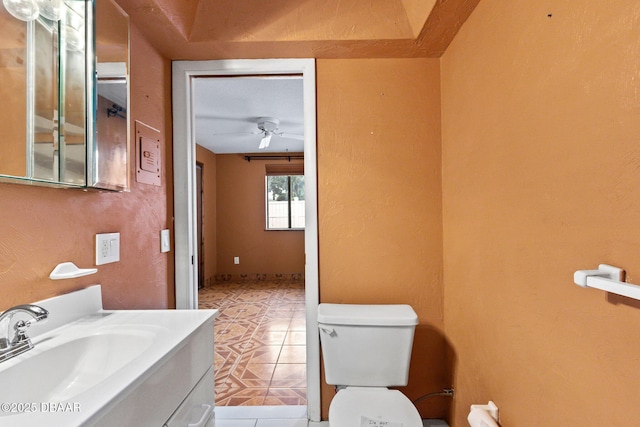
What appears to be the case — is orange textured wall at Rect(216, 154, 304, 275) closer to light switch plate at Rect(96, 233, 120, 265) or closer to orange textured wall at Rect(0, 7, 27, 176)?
light switch plate at Rect(96, 233, 120, 265)

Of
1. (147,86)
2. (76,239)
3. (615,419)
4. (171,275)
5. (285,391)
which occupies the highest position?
(147,86)

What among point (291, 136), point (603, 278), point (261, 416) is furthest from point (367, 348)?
point (291, 136)

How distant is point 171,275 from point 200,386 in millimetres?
774

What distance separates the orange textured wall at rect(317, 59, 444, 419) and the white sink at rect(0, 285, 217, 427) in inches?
32.6

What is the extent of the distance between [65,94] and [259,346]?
2275mm

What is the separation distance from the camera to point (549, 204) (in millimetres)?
810

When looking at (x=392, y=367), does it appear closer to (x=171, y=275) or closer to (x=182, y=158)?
(x=171, y=275)

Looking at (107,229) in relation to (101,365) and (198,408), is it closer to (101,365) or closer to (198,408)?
(101,365)

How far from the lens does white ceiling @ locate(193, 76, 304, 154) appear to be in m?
2.39

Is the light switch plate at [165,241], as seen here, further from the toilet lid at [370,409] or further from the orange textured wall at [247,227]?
the orange textured wall at [247,227]

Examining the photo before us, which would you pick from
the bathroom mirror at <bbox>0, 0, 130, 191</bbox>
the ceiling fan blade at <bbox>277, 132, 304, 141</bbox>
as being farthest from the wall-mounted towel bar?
the ceiling fan blade at <bbox>277, 132, 304, 141</bbox>

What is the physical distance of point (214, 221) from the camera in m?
4.93

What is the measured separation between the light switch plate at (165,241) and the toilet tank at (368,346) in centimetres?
88

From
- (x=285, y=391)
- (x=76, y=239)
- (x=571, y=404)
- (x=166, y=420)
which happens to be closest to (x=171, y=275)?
(x=76, y=239)
